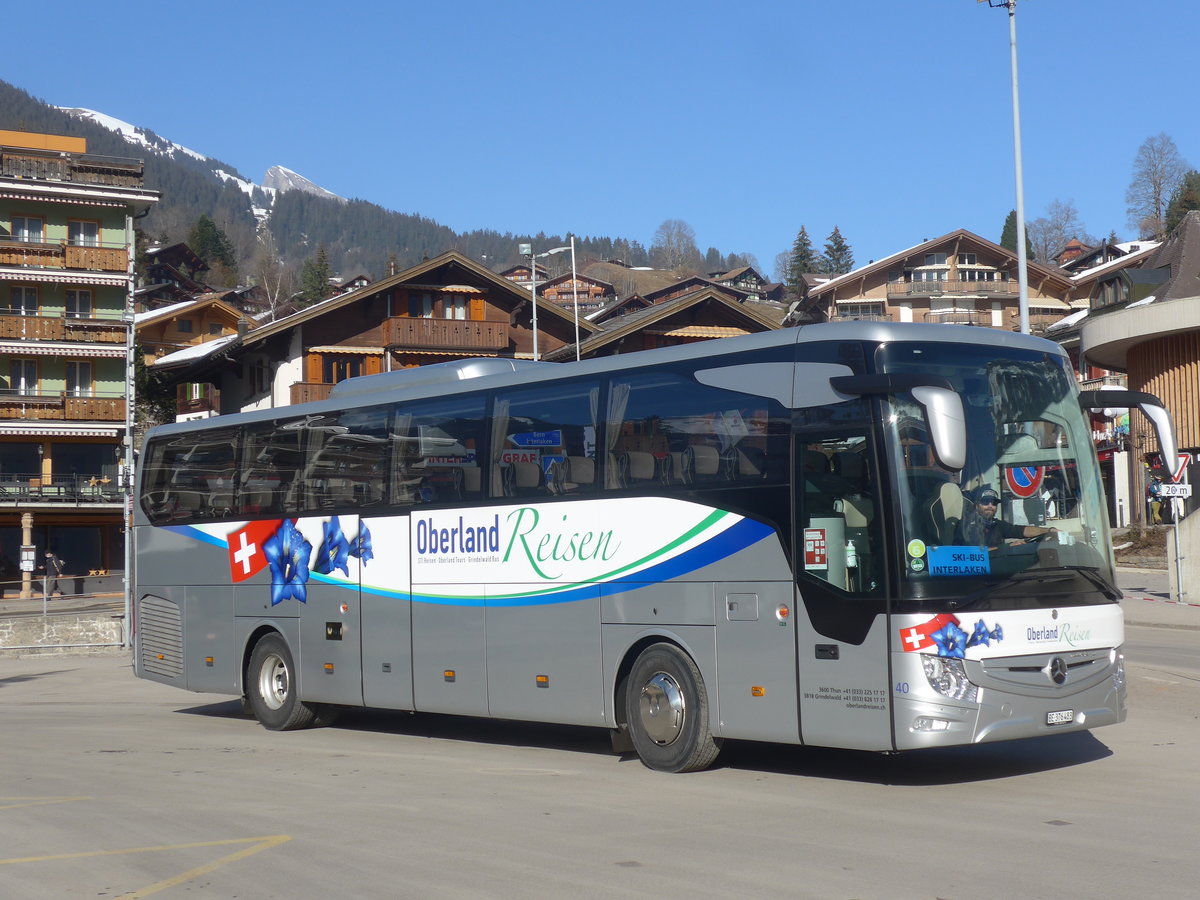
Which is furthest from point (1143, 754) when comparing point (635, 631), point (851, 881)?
point (851, 881)

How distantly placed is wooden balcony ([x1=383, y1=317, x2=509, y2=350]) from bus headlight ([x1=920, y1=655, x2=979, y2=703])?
4793 centimetres

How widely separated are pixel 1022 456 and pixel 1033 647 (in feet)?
4.68

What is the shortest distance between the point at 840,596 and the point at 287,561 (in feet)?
26.8

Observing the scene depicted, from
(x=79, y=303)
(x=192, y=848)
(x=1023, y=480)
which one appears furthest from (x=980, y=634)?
(x=79, y=303)

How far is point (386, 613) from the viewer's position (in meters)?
15.1

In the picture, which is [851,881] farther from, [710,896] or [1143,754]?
[1143,754]

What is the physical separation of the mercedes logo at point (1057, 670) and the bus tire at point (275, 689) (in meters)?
9.23

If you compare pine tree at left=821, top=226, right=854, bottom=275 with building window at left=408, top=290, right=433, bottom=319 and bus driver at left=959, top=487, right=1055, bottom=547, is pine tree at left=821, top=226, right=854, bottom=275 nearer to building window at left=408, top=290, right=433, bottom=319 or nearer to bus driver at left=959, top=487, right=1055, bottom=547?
building window at left=408, top=290, right=433, bottom=319

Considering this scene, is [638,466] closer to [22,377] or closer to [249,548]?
[249,548]

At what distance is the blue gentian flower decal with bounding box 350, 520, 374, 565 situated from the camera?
1520 cm

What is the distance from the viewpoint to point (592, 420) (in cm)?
1248

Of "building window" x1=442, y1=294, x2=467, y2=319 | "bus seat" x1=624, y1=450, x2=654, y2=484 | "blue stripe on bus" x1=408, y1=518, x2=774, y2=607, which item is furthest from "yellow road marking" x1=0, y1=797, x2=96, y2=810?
"building window" x1=442, y1=294, x2=467, y2=319

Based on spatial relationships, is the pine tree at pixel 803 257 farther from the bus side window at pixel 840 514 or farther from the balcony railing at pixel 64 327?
the bus side window at pixel 840 514

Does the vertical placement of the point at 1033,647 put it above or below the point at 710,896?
above
